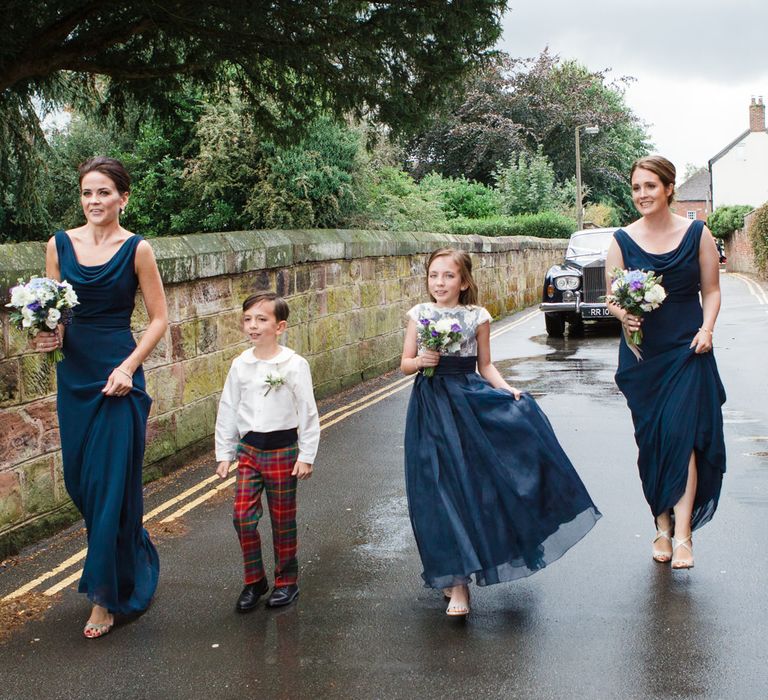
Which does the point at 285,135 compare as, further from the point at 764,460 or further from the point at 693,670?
the point at 693,670

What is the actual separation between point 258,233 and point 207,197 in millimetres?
9199

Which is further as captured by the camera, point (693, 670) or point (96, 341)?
point (96, 341)

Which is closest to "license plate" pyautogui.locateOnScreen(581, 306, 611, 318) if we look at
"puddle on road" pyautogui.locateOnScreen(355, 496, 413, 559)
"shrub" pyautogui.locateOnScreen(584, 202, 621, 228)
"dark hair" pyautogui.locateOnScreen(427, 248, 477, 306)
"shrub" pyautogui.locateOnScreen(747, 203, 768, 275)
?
"puddle on road" pyautogui.locateOnScreen(355, 496, 413, 559)

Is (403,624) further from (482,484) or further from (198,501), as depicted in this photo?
(198,501)

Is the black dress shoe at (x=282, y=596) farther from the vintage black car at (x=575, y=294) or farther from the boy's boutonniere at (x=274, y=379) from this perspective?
the vintage black car at (x=575, y=294)

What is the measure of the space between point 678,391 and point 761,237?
1168 inches

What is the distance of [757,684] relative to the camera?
12.0 ft

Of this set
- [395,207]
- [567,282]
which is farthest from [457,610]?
[395,207]

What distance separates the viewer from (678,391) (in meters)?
5.16

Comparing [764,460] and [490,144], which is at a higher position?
[490,144]

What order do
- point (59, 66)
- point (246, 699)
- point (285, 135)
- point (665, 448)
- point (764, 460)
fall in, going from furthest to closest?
point (285, 135) < point (59, 66) < point (764, 460) < point (665, 448) < point (246, 699)

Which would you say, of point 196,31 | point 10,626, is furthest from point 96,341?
point 196,31

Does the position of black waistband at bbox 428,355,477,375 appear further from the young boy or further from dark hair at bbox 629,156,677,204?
dark hair at bbox 629,156,677,204

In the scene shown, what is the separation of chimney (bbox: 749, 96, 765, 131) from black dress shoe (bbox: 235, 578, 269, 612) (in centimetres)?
7878
